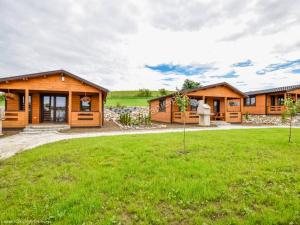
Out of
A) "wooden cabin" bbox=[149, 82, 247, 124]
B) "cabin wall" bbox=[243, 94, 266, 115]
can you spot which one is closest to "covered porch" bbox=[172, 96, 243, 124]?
"wooden cabin" bbox=[149, 82, 247, 124]

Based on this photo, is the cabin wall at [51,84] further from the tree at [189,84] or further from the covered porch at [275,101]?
the tree at [189,84]

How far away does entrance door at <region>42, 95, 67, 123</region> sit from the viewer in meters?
16.0

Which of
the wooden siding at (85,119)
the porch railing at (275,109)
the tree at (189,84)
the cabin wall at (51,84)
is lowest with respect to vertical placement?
the wooden siding at (85,119)

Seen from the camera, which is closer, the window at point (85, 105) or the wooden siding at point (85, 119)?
the wooden siding at point (85, 119)

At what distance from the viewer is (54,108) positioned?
1612cm

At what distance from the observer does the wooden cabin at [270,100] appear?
2263 cm

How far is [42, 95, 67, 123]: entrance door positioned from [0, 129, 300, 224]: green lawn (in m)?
10.8

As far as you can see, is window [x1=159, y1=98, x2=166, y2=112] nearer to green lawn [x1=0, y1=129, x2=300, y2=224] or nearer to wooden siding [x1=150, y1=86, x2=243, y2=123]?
wooden siding [x1=150, y1=86, x2=243, y2=123]

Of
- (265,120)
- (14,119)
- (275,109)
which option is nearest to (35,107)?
(14,119)

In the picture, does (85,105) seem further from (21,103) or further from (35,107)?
(21,103)

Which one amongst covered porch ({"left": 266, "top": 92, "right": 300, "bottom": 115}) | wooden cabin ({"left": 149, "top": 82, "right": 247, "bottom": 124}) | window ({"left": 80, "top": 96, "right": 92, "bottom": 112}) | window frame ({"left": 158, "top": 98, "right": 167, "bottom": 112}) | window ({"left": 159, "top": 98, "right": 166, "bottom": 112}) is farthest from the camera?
covered porch ({"left": 266, "top": 92, "right": 300, "bottom": 115})

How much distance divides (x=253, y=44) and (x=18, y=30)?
2193cm

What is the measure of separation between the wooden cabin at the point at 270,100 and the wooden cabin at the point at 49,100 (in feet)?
66.2

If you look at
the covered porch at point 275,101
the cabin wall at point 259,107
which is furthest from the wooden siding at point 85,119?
the cabin wall at point 259,107
